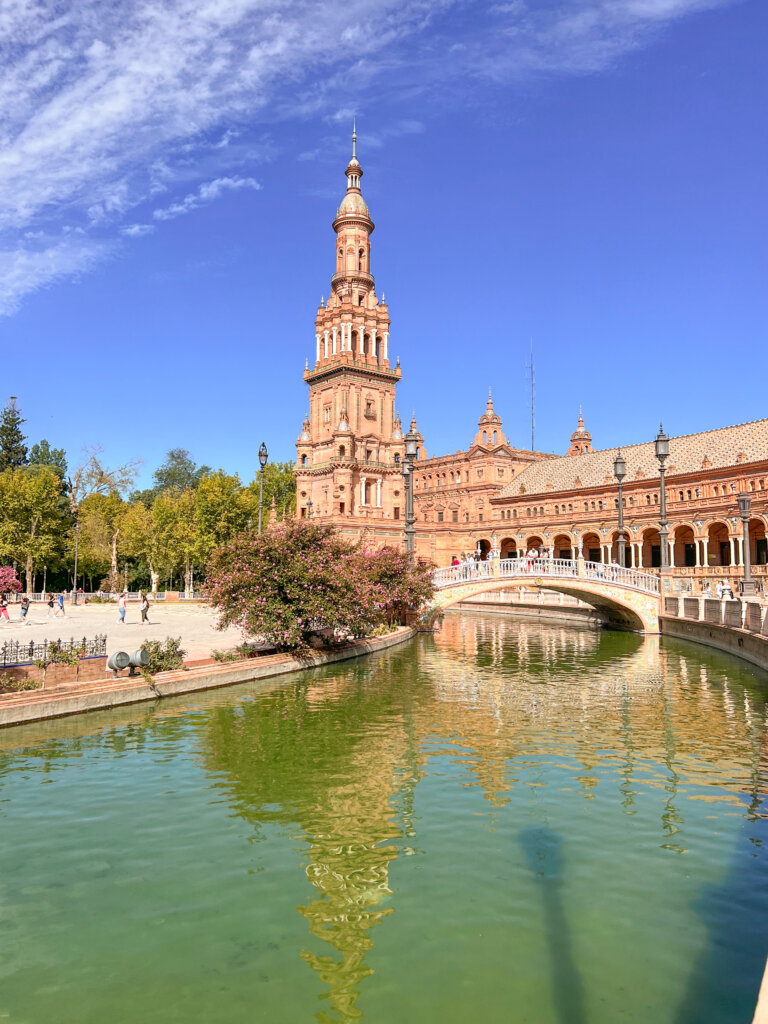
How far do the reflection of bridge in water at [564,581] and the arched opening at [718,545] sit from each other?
89.0ft

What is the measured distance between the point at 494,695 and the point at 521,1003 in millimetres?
14371

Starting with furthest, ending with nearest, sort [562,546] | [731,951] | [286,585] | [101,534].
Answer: [562,546] → [101,534] → [286,585] → [731,951]

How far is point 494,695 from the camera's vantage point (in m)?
20.5

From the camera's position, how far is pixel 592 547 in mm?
75688

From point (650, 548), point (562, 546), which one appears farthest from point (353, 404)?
point (650, 548)

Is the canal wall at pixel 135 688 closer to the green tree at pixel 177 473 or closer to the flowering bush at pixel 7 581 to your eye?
the flowering bush at pixel 7 581

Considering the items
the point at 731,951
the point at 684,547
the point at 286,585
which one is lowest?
the point at 731,951

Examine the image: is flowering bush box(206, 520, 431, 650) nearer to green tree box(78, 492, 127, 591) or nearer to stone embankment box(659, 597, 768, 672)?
stone embankment box(659, 597, 768, 672)

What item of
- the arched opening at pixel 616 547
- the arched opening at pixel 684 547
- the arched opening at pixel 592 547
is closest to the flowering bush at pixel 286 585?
the arched opening at pixel 684 547

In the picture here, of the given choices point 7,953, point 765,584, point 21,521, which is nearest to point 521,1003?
point 7,953

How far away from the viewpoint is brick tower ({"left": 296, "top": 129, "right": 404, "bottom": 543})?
7512 cm

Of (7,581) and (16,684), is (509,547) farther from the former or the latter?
(16,684)

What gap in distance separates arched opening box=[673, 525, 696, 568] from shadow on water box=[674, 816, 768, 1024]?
60.0 meters

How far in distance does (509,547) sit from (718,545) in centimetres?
2607
